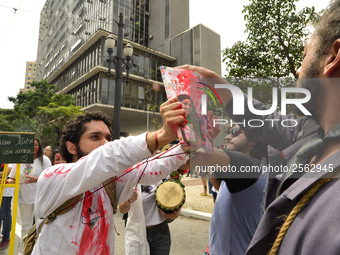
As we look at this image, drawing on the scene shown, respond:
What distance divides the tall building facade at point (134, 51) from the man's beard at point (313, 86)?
20530mm

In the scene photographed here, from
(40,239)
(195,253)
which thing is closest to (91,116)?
(40,239)

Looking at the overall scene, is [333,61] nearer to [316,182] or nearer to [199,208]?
[316,182]

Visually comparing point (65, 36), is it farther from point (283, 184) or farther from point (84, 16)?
point (283, 184)

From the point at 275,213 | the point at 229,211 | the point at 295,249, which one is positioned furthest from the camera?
the point at 229,211

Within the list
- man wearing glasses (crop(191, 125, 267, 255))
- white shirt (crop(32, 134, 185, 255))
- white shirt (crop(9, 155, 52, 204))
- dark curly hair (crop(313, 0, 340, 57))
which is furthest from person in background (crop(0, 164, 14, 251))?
dark curly hair (crop(313, 0, 340, 57))

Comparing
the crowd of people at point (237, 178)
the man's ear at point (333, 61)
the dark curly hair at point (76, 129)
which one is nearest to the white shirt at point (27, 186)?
the crowd of people at point (237, 178)

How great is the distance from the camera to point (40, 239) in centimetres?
172

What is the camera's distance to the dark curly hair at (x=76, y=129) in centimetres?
210

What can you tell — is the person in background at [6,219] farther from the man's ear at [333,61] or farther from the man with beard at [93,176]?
the man's ear at [333,61]

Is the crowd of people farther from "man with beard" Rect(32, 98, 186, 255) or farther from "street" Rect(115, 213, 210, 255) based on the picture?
"street" Rect(115, 213, 210, 255)

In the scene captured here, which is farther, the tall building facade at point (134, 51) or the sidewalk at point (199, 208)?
the tall building facade at point (134, 51)

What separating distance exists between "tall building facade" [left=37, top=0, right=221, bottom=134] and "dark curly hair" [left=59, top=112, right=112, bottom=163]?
19.2m

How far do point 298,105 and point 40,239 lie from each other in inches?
74.6

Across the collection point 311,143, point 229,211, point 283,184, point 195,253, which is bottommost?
point 195,253
